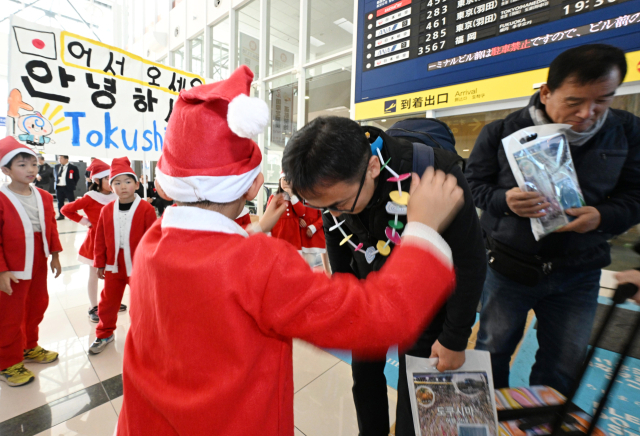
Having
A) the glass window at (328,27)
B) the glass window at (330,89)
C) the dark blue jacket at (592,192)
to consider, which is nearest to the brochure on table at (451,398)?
the dark blue jacket at (592,192)

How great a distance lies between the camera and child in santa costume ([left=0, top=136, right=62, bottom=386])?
1.86 m

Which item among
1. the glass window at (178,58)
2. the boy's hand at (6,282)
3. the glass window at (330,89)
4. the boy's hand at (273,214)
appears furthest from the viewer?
the glass window at (178,58)

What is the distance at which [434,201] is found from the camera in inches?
27.3

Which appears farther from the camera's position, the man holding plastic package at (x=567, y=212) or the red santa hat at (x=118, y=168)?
the red santa hat at (x=118, y=168)

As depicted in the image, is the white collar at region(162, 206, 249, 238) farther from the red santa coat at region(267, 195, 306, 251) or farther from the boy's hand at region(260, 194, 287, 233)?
the red santa coat at region(267, 195, 306, 251)

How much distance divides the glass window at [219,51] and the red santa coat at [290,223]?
5.00 m

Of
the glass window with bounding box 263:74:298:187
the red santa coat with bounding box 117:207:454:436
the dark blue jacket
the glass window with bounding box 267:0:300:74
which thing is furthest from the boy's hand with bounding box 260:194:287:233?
the glass window with bounding box 267:0:300:74

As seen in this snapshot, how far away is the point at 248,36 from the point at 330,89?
2.78 m

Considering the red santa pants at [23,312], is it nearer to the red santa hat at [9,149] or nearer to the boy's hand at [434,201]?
the red santa hat at [9,149]

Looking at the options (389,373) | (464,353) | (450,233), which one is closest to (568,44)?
(450,233)

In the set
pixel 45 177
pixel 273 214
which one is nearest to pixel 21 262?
pixel 273 214

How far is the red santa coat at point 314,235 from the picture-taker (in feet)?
11.0

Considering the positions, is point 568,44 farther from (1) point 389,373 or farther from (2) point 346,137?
(1) point 389,373

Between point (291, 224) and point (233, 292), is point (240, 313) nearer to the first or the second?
point (233, 292)
